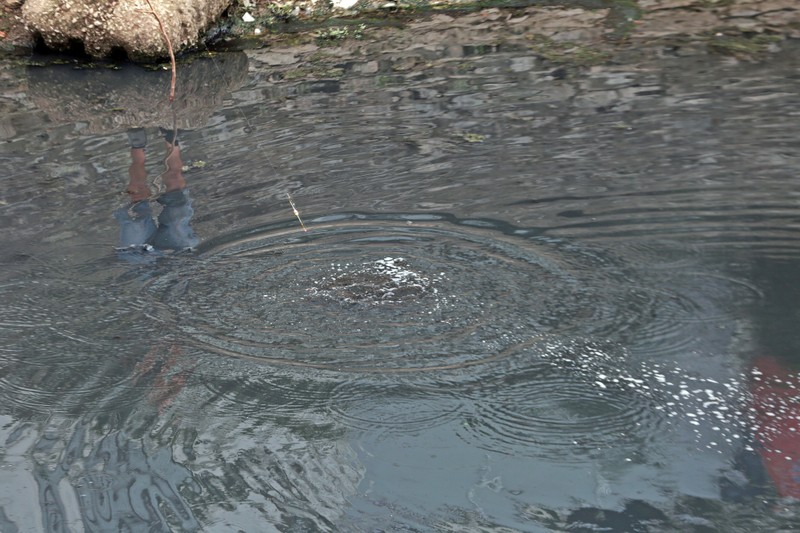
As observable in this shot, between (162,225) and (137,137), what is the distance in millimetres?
1892

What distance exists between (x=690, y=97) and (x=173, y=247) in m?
4.50

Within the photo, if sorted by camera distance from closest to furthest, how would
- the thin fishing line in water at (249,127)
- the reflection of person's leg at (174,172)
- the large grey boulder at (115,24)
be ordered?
the thin fishing line in water at (249,127)
the reflection of person's leg at (174,172)
the large grey boulder at (115,24)

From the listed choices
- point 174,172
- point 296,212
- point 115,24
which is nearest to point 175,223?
point 296,212

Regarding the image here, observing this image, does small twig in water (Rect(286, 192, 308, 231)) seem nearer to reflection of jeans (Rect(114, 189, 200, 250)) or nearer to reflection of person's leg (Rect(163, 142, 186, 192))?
reflection of jeans (Rect(114, 189, 200, 250))

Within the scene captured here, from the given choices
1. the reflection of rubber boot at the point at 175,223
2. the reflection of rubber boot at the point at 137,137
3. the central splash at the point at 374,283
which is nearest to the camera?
the central splash at the point at 374,283

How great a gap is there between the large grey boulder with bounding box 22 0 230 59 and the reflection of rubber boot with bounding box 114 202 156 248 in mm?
4532

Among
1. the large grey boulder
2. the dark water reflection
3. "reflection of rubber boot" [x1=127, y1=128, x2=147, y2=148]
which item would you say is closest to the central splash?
the dark water reflection

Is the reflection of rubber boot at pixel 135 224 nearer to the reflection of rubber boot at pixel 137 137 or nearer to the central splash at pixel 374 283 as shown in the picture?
the reflection of rubber boot at pixel 137 137

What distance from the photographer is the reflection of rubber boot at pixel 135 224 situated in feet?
20.0

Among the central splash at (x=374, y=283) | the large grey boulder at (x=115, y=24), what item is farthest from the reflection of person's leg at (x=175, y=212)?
the large grey boulder at (x=115, y=24)

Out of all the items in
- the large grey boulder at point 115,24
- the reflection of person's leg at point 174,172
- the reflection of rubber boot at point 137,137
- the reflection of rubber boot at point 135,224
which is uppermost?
the large grey boulder at point 115,24

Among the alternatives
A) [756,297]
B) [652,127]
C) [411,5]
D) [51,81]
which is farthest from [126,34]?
[756,297]

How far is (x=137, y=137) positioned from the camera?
A: 789cm

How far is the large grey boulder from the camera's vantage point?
1055 cm
